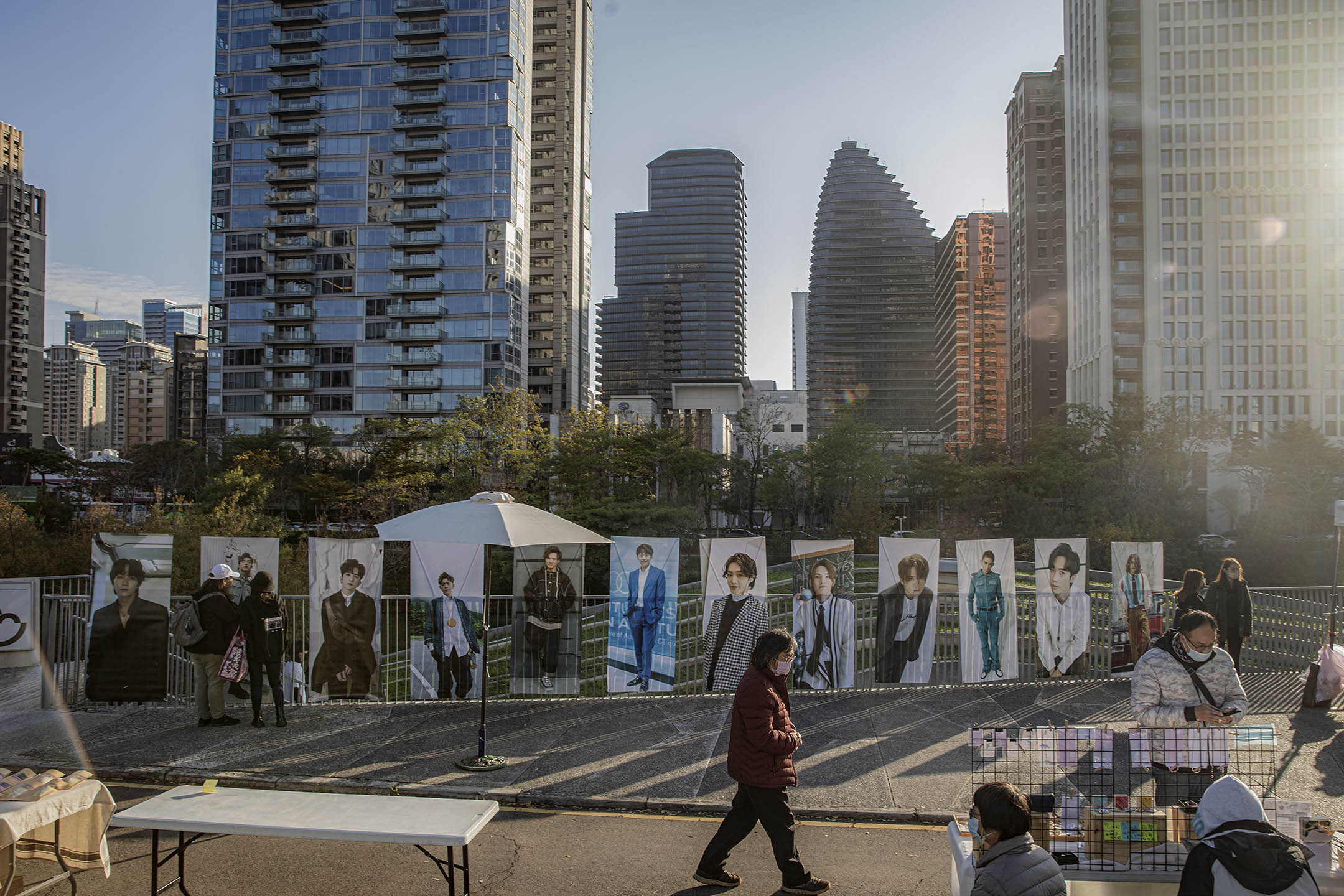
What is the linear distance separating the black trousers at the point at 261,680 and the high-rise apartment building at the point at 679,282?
175 m

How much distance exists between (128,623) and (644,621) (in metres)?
6.13

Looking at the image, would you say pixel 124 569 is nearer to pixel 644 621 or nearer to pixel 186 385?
pixel 644 621

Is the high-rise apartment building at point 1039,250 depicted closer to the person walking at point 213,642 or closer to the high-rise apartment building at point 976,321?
the high-rise apartment building at point 976,321

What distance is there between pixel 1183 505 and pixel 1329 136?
216 ft

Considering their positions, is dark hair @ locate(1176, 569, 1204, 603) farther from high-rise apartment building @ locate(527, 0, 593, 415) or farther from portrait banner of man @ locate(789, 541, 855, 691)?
high-rise apartment building @ locate(527, 0, 593, 415)

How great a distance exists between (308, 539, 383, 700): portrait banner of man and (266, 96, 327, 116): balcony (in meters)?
87.1

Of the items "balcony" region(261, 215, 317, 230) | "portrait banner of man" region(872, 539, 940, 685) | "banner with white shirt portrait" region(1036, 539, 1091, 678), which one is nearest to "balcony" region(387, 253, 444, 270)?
"balcony" region(261, 215, 317, 230)

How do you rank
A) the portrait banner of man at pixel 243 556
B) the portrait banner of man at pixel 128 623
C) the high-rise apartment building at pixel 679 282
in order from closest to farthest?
the portrait banner of man at pixel 243 556
the portrait banner of man at pixel 128 623
the high-rise apartment building at pixel 679 282

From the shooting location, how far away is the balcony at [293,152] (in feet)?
269

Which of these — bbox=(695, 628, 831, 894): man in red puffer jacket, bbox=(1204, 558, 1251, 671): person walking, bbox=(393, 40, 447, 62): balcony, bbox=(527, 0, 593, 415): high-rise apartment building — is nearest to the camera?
bbox=(695, 628, 831, 894): man in red puffer jacket

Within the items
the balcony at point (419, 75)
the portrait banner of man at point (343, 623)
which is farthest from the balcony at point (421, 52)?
the portrait banner of man at point (343, 623)

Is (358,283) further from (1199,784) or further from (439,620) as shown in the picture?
(1199,784)

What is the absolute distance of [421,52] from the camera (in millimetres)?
81000

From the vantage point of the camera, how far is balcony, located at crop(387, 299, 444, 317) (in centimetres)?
7988
